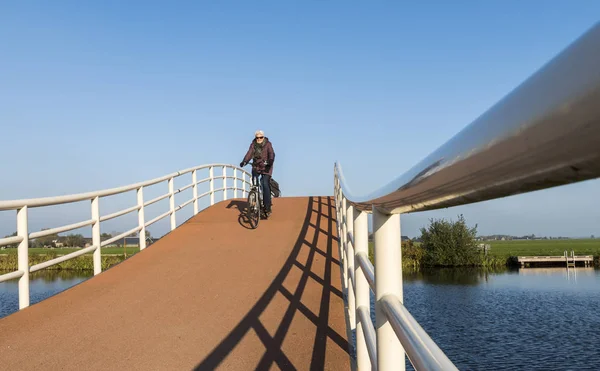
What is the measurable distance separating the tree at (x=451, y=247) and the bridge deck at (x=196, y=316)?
51.6 meters

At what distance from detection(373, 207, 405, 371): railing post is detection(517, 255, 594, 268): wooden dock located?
6700 cm

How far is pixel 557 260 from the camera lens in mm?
67812

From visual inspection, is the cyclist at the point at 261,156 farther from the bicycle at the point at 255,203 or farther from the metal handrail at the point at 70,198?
the metal handrail at the point at 70,198

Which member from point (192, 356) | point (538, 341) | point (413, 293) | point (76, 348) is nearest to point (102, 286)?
point (76, 348)

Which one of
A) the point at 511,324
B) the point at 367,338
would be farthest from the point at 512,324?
the point at 367,338

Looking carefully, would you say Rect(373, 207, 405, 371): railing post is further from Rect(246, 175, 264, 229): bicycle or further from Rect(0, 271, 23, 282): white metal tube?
Rect(246, 175, 264, 229): bicycle

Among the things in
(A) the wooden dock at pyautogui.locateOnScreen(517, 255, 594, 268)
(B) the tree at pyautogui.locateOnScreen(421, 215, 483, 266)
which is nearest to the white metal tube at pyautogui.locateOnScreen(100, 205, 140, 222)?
(B) the tree at pyautogui.locateOnScreen(421, 215, 483, 266)

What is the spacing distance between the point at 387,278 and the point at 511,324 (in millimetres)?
23745

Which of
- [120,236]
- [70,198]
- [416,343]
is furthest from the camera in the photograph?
[120,236]

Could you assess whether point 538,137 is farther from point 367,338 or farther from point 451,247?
point 451,247

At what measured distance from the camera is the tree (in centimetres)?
5869

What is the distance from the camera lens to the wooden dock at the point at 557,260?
64.8 m

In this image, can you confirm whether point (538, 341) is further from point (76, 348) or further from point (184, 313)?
point (76, 348)

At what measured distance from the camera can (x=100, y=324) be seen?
17.2 ft
